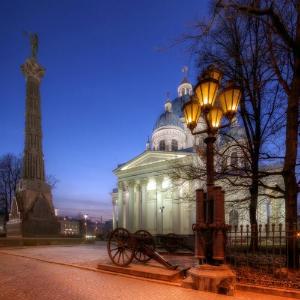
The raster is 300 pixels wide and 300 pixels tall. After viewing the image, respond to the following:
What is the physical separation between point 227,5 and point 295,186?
5.12m

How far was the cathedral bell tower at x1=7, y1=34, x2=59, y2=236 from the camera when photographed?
2481 centimetres

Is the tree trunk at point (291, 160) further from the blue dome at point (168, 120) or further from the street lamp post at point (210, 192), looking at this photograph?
the blue dome at point (168, 120)

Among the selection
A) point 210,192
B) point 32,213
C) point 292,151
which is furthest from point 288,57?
point 32,213

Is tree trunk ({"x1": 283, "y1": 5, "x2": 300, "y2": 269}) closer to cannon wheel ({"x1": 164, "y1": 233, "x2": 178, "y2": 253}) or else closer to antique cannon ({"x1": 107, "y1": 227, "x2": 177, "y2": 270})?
antique cannon ({"x1": 107, "y1": 227, "x2": 177, "y2": 270})

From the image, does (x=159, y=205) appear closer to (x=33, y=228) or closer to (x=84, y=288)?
(x=33, y=228)

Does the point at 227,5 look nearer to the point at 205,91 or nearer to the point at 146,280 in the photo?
the point at 205,91

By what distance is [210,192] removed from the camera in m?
7.36

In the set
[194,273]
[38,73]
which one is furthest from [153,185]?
[194,273]

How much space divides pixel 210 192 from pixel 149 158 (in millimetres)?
48041

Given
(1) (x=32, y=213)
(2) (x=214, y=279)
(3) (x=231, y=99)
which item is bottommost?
(1) (x=32, y=213)

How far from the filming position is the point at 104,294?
21.6 ft

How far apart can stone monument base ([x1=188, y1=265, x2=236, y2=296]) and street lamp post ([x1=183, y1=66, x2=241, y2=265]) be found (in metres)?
0.20

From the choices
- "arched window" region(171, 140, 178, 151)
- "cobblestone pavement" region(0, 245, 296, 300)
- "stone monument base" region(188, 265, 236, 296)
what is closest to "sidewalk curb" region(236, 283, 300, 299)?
Result: "cobblestone pavement" region(0, 245, 296, 300)

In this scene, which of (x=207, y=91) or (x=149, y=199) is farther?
(x=149, y=199)
